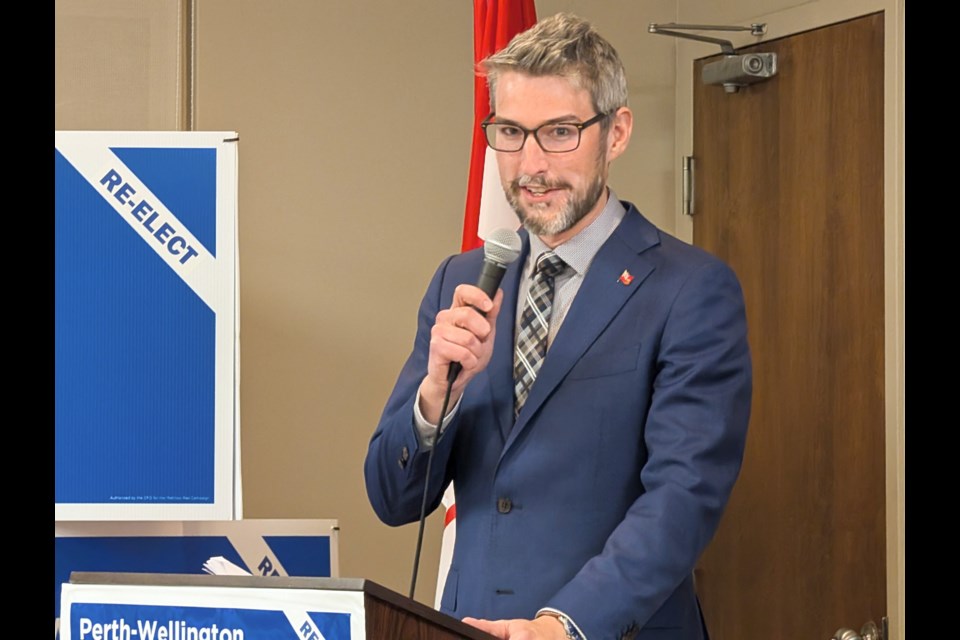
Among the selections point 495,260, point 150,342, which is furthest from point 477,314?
A: point 150,342

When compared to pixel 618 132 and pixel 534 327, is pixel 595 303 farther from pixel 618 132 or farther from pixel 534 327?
pixel 618 132

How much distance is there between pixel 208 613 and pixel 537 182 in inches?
31.4

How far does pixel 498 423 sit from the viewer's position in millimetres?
1808

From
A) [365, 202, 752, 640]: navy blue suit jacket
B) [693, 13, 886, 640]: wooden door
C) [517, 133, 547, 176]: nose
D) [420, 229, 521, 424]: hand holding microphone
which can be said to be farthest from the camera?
[693, 13, 886, 640]: wooden door

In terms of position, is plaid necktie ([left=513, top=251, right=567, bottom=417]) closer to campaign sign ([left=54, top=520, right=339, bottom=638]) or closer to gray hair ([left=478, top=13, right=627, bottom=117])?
gray hair ([left=478, top=13, right=627, bottom=117])

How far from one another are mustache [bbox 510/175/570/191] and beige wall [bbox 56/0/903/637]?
1.71 m

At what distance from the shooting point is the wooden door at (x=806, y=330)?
3.09 metres

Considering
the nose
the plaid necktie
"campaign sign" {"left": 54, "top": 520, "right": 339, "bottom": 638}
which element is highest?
the nose

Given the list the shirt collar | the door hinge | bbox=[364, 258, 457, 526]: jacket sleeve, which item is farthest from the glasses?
the door hinge

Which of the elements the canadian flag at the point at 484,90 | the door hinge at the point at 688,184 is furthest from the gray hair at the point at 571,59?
the door hinge at the point at 688,184

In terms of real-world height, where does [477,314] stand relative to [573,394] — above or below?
above

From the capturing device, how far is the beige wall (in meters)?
3.37

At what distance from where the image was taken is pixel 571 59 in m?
1.78

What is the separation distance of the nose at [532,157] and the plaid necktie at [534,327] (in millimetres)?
155
